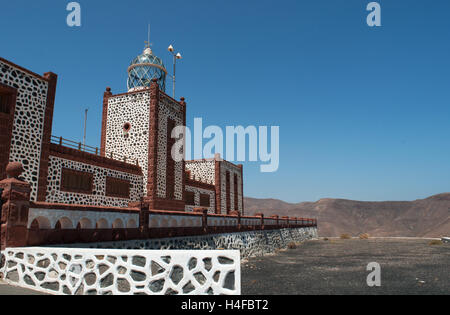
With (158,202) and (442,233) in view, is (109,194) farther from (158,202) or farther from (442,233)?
(442,233)

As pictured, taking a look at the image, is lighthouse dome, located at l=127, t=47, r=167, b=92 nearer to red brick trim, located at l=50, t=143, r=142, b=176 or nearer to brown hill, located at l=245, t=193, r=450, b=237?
red brick trim, located at l=50, t=143, r=142, b=176

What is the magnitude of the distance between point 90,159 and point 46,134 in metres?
3.26

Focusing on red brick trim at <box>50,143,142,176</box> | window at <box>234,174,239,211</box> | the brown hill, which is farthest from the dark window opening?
the brown hill

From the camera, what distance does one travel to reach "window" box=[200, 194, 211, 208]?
29697 mm

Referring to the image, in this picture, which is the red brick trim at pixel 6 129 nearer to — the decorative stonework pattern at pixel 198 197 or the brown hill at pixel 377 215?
the decorative stonework pattern at pixel 198 197

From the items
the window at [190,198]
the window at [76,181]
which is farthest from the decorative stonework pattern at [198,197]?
the window at [76,181]

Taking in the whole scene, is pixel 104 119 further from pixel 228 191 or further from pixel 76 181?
pixel 228 191

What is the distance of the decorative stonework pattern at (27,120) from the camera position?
41.8 ft

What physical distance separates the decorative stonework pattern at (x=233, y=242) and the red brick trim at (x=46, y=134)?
5.25 m

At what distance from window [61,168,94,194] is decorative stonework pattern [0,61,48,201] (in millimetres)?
1913

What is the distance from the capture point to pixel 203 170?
34281mm

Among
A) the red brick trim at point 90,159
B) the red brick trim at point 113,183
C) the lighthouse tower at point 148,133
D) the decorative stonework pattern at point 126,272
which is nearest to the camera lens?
the decorative stonework pattern at point 126,272

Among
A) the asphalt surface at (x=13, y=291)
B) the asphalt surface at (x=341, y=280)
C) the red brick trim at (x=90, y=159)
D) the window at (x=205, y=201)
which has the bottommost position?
the asphalt surface at (x=341, y=280)
